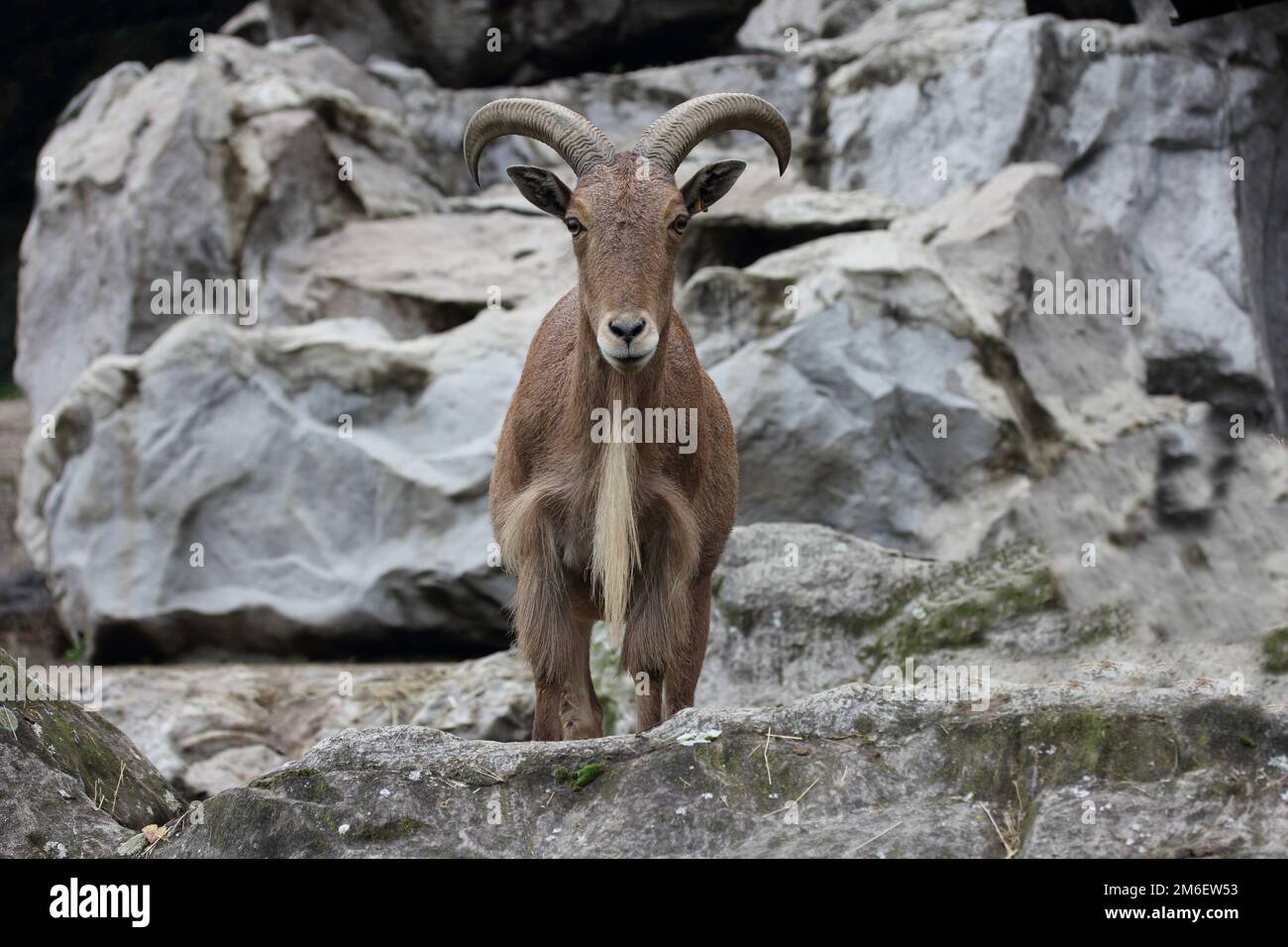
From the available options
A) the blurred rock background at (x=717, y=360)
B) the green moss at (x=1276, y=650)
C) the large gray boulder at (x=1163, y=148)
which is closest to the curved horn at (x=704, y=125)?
the blurred rock background at (x=717, y=360)

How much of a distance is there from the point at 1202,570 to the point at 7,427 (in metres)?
12.4

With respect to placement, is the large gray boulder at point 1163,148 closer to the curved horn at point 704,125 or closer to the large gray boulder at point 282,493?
the large gray boulder at point 282,493

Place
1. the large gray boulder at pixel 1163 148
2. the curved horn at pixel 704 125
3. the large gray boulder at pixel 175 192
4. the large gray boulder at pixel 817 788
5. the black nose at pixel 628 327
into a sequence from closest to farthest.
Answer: the large gray boulder at pixel 817 788 → the black nose at pixel 628 327 → the curved horn at pixel 704 125 → the large gray boulder at pixel 1163 148 → the large gray boulder at pixel 175 192

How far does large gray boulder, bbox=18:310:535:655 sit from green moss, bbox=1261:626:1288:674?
533 centimetres

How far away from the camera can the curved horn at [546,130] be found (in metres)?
6.70

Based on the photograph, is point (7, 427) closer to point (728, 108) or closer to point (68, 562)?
point (68, 562)

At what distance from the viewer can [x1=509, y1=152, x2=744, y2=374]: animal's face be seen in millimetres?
5957

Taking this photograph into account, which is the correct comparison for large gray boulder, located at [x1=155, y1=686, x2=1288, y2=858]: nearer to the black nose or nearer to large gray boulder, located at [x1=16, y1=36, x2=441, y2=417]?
the black nose

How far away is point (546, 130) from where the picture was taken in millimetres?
6910

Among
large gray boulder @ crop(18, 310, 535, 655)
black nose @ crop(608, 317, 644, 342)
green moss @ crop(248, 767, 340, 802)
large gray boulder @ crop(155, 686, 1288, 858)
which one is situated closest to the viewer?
large gray boulder @ crop(155, 686, 1288, 858)

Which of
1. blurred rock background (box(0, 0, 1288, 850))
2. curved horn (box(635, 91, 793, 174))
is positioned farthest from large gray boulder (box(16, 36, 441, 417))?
curved horn (box(635, 91, 793, 174))

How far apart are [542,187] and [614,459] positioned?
1.35 meters

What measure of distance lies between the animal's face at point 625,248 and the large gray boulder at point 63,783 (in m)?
2.48

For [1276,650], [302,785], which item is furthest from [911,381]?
[302,785]
